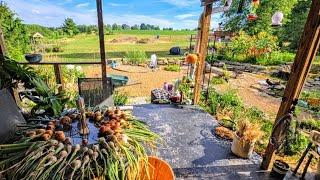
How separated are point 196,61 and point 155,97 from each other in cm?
113

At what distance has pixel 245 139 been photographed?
9.02ft

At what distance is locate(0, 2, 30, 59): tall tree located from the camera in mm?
6379

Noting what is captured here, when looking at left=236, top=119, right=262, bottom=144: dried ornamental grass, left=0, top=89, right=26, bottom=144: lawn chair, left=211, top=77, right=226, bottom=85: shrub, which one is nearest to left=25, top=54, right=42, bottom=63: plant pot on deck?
left=0, top=89, right=26, bottom=144: lawn chair

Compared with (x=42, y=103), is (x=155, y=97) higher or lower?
lower

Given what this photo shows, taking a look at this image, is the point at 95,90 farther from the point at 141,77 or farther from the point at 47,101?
the point at 141,77

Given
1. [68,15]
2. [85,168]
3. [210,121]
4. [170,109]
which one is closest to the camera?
[85,168]

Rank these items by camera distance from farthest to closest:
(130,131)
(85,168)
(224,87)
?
(224,87), (130,131), (85,168)

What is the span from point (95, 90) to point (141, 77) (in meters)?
6.07

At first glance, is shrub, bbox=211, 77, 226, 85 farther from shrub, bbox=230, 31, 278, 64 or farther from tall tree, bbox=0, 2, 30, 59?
tall tree, bbox=0, 2, 30, 59

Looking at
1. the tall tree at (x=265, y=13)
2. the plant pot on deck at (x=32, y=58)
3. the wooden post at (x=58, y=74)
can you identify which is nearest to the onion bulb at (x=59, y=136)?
the wooden post at (x=58, y=74)

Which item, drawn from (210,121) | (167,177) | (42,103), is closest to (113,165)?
(167,177)

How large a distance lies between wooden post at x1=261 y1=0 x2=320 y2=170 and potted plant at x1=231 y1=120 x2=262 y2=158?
34 cm

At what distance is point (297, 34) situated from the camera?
13.8m

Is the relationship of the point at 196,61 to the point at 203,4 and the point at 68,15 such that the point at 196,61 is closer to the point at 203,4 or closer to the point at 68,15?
the point at 203,4
